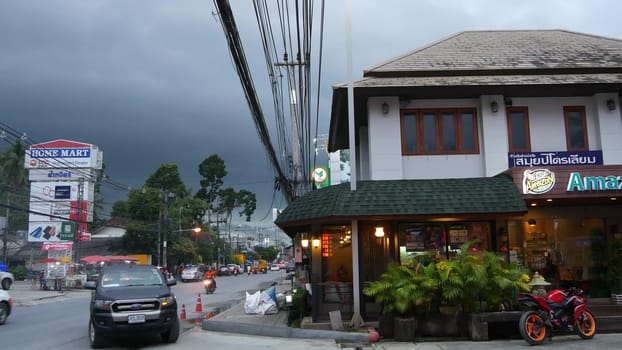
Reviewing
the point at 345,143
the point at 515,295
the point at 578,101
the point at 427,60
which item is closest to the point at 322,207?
the point at 515,295

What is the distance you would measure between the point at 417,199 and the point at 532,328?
395 cm

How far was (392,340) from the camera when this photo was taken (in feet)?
38.3

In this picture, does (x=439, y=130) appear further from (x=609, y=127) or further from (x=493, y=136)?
(x=609, y=127)

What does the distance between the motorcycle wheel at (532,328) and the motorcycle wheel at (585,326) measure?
2.98ft

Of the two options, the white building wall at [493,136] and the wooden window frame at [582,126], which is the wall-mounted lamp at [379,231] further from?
the wooden window frame at [582,126]

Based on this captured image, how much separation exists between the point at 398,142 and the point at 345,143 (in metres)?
8.51

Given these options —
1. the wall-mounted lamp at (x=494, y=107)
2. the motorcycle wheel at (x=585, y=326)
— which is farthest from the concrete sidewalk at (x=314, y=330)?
the wall-mounted lamp at (x=494, y=107)

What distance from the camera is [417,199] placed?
13000 mm

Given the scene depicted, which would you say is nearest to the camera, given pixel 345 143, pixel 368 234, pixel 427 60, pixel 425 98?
pixel 368 234

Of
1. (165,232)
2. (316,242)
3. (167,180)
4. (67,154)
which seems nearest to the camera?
(316,242)

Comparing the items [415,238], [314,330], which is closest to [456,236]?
[415,238]

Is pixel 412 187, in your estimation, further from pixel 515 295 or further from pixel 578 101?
pixel 578 101

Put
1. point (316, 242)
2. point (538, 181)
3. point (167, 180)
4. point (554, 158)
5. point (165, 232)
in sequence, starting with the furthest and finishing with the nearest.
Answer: point (167, 180) < point (165, 232) < point (554, 158) < point (316, 242) < point (538, 181)

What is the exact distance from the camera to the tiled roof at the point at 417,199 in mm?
12609
